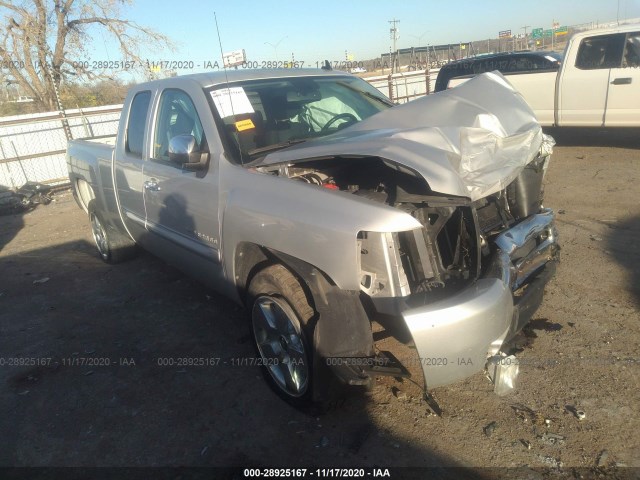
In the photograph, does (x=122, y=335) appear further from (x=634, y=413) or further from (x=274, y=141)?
(x=634, y=413)

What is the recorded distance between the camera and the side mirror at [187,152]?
3.06 metres

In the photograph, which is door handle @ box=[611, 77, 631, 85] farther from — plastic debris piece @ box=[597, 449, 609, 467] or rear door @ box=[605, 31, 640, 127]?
plastic debris piece @ box=[597, 449, 609, 467]

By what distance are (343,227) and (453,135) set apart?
758mm

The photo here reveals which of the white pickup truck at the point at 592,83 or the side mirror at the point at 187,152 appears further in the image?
the white pickup truck at the point at 592,83

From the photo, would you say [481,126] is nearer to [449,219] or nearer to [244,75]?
[449,219]

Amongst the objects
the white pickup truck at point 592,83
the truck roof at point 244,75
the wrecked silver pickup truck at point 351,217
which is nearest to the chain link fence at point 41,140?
the truck roof at point 244,75

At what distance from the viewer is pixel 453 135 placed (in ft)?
8.06

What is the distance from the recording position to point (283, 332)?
284 cm

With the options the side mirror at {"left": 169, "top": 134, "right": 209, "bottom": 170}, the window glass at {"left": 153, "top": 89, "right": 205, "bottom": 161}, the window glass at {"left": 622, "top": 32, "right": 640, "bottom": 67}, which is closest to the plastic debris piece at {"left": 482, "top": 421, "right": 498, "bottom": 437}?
the side mirror at {"left": 169, "top": 134, "right": 209, "bottom": 170}

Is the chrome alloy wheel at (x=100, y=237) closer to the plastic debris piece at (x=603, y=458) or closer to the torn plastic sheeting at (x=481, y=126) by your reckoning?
the torn plastic sheeting at (x=481, y=126)

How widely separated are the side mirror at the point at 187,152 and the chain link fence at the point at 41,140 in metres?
9.62

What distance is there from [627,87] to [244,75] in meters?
7.13

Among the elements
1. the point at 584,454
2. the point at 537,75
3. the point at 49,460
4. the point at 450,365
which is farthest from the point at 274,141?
the point at 537,75

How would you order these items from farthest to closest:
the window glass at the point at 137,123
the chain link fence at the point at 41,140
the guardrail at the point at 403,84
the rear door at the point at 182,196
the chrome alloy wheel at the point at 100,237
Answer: the guardrail at the point at 403,84 < the chain link fence at the point at 41,140 < the chrome alloy wheel at the point at 100,237 < the window glass at the point at 137,123 < the rear door at the point at 182,196
